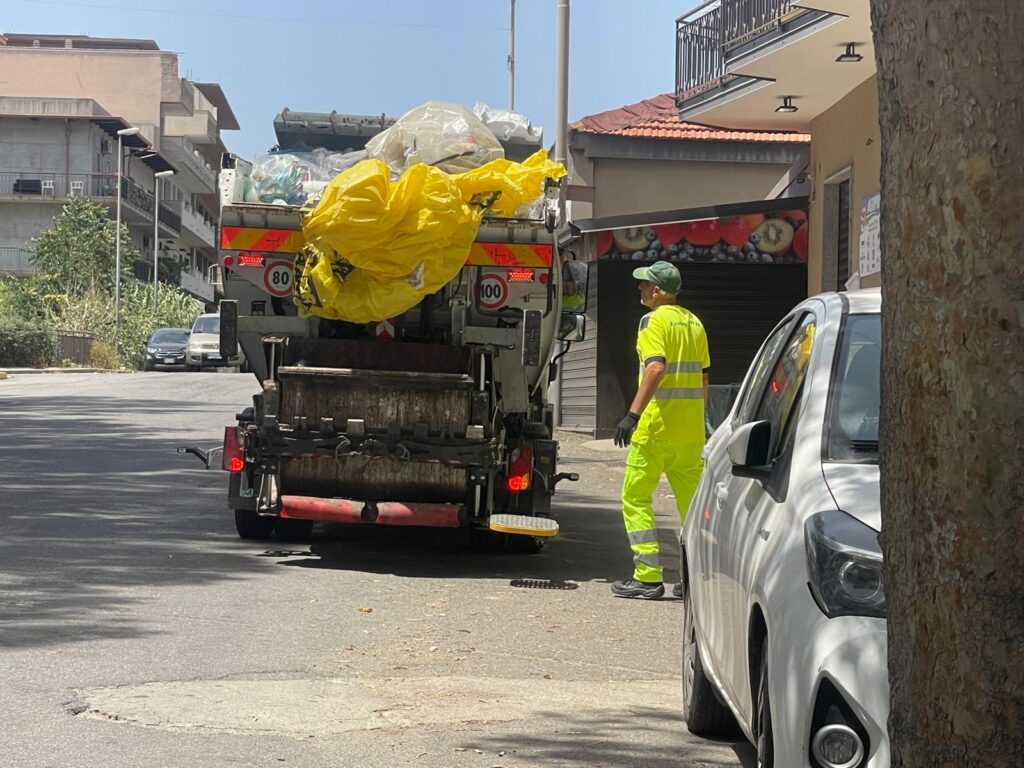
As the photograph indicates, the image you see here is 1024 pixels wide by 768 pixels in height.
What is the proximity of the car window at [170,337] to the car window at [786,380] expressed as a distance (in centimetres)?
4334

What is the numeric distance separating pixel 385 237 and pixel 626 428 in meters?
1.82

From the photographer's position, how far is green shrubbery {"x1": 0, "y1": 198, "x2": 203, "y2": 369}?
56.7 meters

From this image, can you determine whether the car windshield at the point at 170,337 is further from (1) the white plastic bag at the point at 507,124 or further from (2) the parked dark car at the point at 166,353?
(1) the white plastic bag at the point at 507,124

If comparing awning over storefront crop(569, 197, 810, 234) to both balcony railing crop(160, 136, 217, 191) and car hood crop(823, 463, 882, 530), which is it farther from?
balcony railing crop(160, 136, 217, 191)

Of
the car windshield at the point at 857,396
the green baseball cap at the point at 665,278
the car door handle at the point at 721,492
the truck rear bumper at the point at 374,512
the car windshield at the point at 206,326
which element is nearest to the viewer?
the car windshield at the point at 857,396

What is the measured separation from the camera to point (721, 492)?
536 cm

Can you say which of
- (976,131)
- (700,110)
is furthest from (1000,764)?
(700,110)

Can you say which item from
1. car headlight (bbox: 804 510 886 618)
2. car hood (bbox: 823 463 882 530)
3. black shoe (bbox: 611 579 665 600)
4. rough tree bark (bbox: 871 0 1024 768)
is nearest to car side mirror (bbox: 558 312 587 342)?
black shoe (bbox: 611 579 665 600)

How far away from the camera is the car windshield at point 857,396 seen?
4.41 meters

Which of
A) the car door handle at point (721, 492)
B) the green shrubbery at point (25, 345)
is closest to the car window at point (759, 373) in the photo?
the car door handle at point (721, 492)

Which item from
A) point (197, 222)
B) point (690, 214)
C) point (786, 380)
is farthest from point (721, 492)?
point (197, 222)

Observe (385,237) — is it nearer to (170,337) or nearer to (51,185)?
(170,337)

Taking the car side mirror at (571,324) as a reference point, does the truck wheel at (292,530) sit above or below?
below

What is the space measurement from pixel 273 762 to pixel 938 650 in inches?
118
